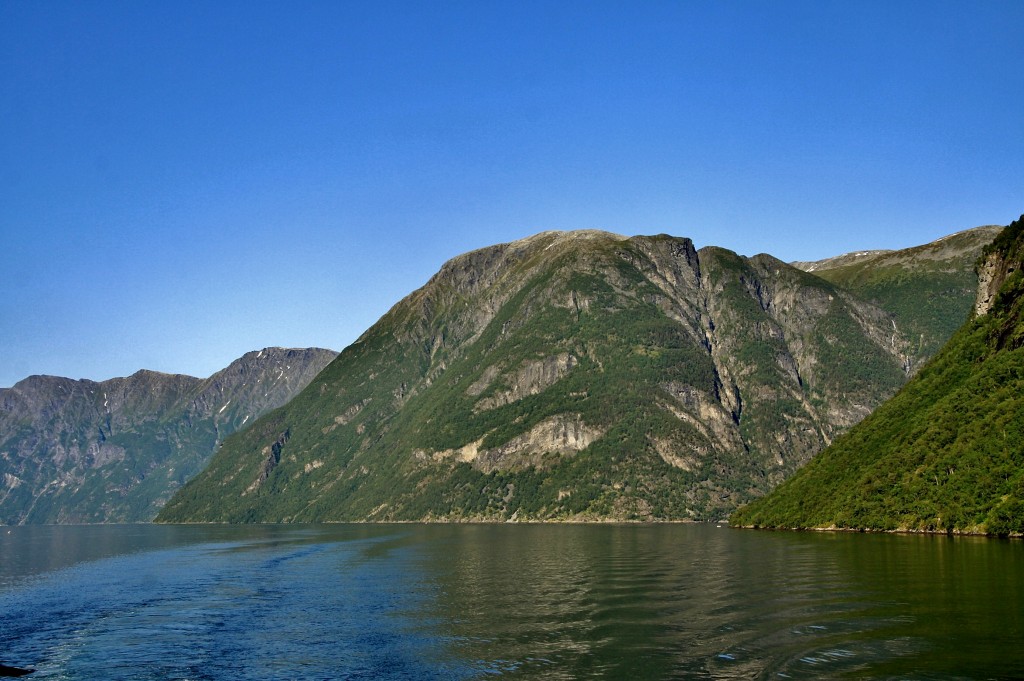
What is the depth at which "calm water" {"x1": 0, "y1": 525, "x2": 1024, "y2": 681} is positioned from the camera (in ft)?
193

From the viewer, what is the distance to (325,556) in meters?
178

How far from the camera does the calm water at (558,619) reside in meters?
58.8

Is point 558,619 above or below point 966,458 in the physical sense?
below

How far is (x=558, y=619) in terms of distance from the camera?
78938 mm

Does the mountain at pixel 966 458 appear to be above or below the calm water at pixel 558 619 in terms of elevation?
above

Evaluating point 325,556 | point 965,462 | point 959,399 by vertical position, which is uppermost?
point 959,399

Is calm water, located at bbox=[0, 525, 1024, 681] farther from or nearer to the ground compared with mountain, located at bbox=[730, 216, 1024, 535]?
nearer to the ground

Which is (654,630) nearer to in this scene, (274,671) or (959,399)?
(274,671)

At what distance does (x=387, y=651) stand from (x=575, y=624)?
1759 cm

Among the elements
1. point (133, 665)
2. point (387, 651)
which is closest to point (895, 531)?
point (387, 651)

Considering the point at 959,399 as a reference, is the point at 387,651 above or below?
below

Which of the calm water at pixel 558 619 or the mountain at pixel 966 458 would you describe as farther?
the mountain at pixel 966 458

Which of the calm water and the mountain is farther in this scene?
the mountain

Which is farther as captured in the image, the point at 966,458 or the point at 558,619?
the point at 966,458
